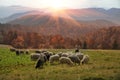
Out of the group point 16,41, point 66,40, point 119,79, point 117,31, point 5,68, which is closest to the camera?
point 119,79

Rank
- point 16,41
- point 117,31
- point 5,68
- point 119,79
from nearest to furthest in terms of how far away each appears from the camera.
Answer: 1. point 119,79
2. point 5,68
3. point 16,41
4. point 117,31

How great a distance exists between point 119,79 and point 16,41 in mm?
112054

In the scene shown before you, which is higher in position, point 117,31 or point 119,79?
point 119,79

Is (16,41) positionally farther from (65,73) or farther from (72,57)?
(65,73)

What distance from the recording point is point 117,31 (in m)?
162

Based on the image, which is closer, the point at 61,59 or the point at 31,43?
the point at 61,59

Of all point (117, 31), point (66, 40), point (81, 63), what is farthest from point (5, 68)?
point (117, 31)

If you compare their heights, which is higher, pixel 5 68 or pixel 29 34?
pixel 5 68

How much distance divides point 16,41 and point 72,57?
329 ft

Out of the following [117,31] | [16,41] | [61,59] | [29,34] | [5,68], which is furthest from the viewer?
[117,31]

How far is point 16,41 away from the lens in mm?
128500

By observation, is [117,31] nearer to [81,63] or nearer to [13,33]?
[13,33]

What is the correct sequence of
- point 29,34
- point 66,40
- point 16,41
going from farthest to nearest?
point 29,34
point 66,40
point 16,41

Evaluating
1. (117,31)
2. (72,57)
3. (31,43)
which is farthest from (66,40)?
(72,57)
